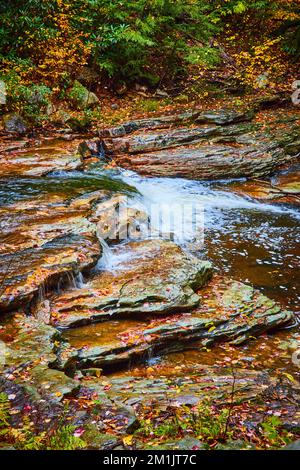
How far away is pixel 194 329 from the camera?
20.0 feet

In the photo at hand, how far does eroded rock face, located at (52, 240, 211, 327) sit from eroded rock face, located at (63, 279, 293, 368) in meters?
→ 0.19

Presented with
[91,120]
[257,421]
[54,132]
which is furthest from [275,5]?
[257,421]

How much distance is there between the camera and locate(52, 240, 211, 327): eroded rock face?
608 cm

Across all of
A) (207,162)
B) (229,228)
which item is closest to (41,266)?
(229,228)

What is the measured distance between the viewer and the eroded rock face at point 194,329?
5.46 m

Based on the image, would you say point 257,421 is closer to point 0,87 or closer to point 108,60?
point 0,87

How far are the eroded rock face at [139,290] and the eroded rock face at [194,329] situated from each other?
0.19m

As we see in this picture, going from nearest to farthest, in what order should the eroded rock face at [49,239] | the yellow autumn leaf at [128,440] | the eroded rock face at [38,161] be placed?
1. the yellow autumn leaf at [128,440]
2. the eroded rock face at [49,239]
3. the eroded rock face at [38,161]

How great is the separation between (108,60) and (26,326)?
40.8ft

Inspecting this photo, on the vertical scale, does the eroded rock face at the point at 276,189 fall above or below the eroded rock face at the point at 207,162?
below

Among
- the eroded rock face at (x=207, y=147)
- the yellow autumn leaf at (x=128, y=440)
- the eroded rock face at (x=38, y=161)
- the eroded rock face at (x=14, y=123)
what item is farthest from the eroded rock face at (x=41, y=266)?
the eroded rock face at (x=14, y=123)

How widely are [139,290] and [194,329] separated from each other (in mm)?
1066

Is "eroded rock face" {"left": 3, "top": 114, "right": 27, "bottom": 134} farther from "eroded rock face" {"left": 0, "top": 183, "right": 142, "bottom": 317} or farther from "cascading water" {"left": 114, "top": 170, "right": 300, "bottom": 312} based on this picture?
"eroded rock face" {"left": 0, "top": 183, "right": 142, "bottom": 317}

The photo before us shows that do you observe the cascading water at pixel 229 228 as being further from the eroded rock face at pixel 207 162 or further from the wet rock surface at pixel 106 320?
the wet rock surface at pixel 106 320
